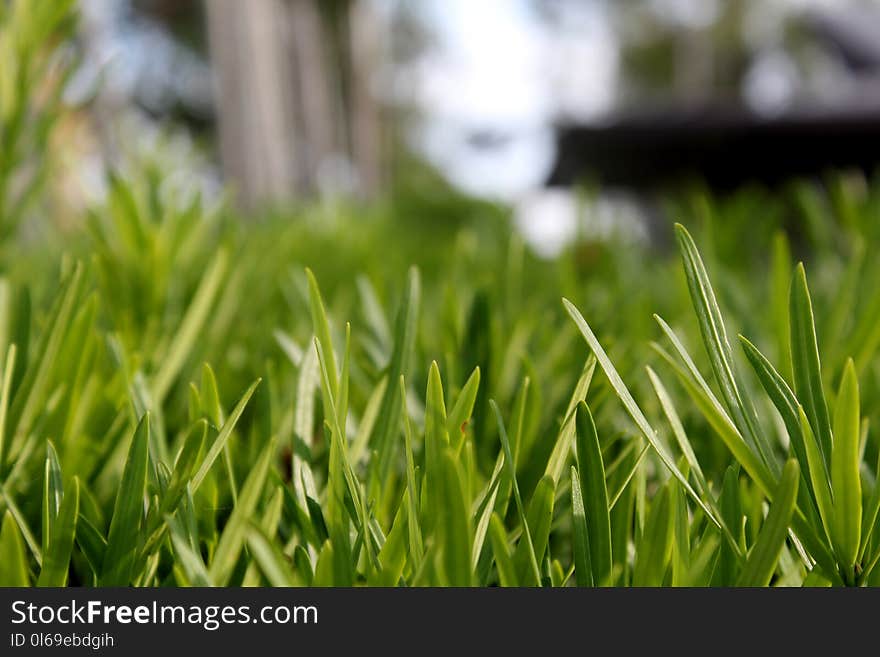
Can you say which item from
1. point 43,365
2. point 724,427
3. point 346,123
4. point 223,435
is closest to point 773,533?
point 724,427

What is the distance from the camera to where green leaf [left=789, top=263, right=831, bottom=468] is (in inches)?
8.3

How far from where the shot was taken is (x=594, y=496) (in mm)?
189

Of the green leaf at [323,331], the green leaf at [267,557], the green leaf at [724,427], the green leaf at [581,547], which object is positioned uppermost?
the green leaf at [323,331]

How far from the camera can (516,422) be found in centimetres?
22

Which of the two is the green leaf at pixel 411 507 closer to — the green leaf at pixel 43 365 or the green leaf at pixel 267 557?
the green leaf at pixel 267 557

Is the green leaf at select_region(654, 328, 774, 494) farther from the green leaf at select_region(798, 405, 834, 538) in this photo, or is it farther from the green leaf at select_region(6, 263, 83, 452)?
the green leaf at select_region(6, 263, 83, 452)

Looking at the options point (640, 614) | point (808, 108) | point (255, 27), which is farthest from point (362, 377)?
point (255, 27)

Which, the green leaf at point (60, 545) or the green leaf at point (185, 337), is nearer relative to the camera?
the green leaf at point (60, 545)

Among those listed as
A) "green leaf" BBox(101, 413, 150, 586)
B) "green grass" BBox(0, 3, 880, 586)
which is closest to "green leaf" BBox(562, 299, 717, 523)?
"green grass" BBox(0, 3, 880, 586)

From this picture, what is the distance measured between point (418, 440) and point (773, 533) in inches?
5.7

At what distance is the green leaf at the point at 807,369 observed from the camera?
21 cm

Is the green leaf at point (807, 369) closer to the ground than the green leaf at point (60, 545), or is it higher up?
higher up

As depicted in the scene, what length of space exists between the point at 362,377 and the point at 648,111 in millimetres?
1458

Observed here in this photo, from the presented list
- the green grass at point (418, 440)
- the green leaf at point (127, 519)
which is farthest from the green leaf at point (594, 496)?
the green leaf at point (127, 519)
